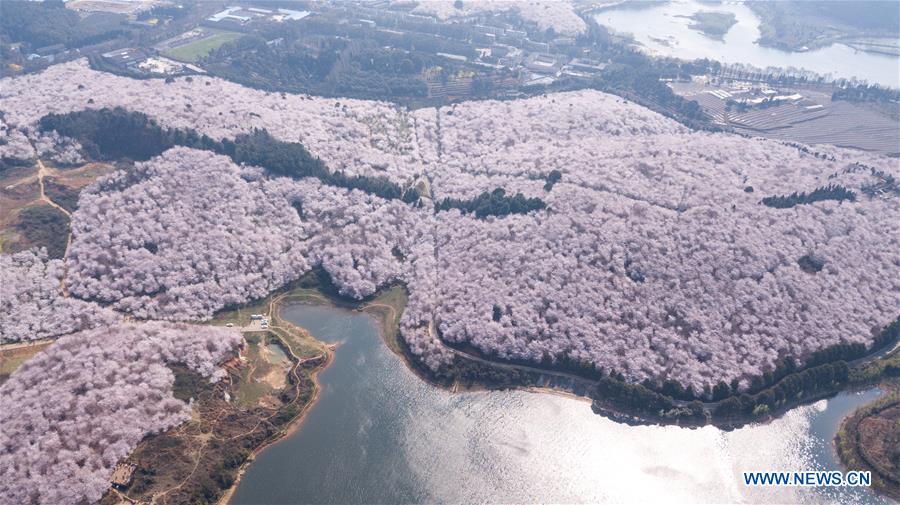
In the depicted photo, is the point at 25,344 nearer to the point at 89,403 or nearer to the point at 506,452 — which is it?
the point at 89,403

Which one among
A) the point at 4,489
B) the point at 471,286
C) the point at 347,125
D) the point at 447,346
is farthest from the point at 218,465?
the point at 347,125

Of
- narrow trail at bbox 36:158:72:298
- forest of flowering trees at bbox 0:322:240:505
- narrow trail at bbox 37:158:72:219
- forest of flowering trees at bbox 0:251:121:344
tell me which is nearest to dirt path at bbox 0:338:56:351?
forest of flowering trees at bbox 0:251:121:344

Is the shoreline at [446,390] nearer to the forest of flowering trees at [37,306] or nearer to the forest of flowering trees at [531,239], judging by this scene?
the forest of flowering trees at [531,239]

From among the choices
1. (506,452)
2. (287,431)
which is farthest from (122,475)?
(506,452)

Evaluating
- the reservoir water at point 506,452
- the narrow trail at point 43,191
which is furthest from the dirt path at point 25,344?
the reservoir water at point 506,452

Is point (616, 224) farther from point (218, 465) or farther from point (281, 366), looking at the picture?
point (218, 465)
